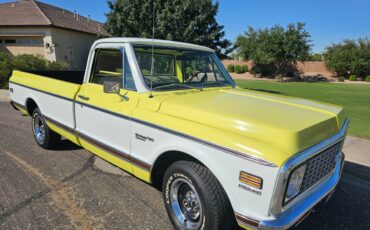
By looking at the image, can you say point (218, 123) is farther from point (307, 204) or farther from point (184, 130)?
point (307, 204)

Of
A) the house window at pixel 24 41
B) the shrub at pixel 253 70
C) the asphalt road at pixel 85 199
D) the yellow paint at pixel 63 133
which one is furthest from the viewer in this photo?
the shrub at pixel 253 70

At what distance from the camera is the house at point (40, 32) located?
21.8 m

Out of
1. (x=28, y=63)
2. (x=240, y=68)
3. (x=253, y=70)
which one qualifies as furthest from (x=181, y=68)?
(x=253, y=70)

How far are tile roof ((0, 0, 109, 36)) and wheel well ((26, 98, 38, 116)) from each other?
18.4m

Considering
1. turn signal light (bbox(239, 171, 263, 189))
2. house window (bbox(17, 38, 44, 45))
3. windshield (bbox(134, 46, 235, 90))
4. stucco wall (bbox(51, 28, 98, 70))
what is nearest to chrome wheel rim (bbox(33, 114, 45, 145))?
windshield (bbox(134, 46, 235, 90))

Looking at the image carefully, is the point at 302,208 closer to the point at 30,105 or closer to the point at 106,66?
the point at 106,66

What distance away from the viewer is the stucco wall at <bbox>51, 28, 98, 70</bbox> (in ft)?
73.9

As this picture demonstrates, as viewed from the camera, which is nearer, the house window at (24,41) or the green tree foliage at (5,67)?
the green tree foliage at (5,67)

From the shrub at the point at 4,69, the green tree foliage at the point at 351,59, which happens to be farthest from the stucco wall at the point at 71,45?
the green tree foliage at the point at 351,59

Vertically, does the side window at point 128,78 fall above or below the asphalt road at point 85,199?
above

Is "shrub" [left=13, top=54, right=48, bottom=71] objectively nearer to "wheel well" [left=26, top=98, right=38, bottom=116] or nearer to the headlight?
"wheel well" [left=26, top=98, right=38, bottom=116]

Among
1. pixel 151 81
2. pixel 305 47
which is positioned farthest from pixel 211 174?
pixel 305 47

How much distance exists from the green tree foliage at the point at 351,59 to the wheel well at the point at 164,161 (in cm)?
4512

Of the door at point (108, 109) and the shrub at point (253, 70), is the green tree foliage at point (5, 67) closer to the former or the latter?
the door at point (108, 109)
